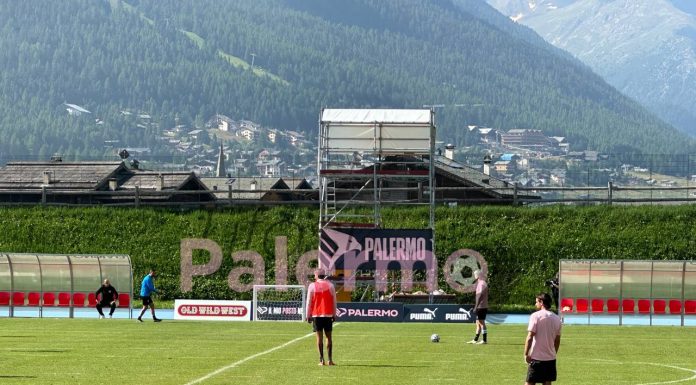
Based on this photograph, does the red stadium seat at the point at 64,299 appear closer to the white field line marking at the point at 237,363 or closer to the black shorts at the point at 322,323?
the white field line marking at the point at 237,363

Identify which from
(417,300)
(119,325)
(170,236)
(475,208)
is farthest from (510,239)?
(119,325)

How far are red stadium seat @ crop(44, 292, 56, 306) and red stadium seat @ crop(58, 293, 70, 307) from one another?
0.66ft

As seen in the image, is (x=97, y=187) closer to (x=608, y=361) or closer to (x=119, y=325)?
(x=119, y=325)

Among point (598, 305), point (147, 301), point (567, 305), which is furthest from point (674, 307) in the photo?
point (147, 301)

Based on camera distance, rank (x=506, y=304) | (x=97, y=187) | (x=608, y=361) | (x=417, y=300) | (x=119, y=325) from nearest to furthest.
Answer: (x=608, y=361) → (x=119, y=325) → (x=417, y=300) → (x=506, y=304) → (x=97, y=187)

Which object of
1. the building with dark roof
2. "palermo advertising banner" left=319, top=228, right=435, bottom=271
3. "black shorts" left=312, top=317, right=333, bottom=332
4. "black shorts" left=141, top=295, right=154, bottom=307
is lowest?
"black shorts" left=141, top=295, right=154, bottom=307

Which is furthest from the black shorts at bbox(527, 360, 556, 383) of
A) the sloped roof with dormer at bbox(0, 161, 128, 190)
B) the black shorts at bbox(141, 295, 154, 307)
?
the sloped roof with dormer at bbox(0, 161, 128, 190)

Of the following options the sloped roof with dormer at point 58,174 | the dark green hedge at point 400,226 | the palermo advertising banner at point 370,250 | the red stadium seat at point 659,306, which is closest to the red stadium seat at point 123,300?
the palermo advertising banner at point 370,250

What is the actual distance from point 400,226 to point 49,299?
16094mm

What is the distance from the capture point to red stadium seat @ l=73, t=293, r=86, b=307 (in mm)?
52625

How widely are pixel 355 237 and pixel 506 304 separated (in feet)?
31.8

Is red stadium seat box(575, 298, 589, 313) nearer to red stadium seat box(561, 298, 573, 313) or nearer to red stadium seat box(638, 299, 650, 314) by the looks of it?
red stadium seat box(561, 298, 573, 313)

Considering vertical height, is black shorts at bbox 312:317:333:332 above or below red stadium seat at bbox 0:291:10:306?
above

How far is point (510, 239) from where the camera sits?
2393 inches
